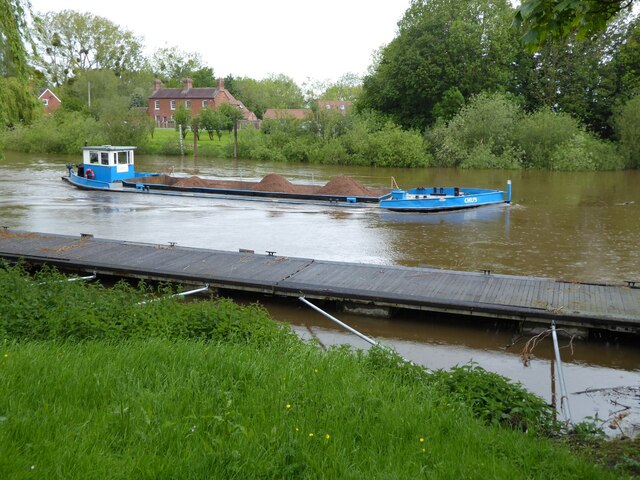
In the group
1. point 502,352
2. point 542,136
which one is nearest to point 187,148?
point 542,136

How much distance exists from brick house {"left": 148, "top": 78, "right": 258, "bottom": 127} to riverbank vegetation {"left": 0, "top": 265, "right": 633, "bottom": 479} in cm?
7822

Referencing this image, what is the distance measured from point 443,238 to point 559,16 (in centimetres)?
1564

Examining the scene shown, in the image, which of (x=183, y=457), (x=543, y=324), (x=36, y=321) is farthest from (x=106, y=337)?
(x=543, y=324)

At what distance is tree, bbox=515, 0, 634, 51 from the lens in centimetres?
482

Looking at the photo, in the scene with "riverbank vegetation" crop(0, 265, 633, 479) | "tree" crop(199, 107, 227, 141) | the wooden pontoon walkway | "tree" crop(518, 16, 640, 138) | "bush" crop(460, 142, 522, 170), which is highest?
"tree" crop(518, 16, 640, 138)

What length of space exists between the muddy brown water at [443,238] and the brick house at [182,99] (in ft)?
154

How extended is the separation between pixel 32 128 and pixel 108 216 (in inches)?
1639

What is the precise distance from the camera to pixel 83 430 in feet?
14.9

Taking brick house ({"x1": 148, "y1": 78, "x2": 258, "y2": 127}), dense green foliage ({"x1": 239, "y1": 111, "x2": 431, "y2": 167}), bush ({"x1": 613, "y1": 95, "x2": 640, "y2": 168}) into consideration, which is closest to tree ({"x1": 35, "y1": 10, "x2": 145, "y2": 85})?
brick house ({"x1": 148, "y1": 78, "x2": 258, "y2": 127})

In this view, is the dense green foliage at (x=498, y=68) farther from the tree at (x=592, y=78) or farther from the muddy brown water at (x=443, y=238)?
the muddy brown water at (x=443, y=238)

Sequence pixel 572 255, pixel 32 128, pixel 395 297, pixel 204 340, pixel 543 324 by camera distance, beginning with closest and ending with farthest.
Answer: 1. pixel 204 340
2. pixel 543 324
3. pixel 395 297
4. pixel 572 255
5. pixel 32 128

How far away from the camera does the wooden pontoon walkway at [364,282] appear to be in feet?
34.3

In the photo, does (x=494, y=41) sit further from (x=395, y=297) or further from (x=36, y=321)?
(x=36, y=321)

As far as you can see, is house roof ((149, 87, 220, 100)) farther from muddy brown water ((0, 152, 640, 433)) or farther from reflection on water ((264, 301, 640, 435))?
reflection on water ((264, 301, 640, 435))
